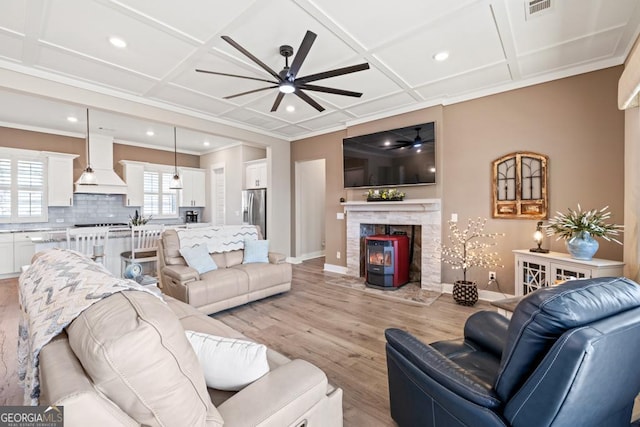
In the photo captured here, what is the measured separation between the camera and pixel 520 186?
3.64m

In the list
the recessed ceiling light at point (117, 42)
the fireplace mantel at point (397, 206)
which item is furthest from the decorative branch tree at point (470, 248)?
the recessed ceiling light at point (117, 42)

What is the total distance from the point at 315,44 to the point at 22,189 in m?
6.42

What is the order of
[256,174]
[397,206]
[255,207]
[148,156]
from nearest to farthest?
[397,206], [255,207], [256,174], [148,156]

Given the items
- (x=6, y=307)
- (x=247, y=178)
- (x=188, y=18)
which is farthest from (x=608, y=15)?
(x=6, y=307)

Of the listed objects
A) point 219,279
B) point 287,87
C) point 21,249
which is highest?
point 287,87

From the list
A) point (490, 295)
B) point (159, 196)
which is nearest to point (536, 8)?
point (490, 295)

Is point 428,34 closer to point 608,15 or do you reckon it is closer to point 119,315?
point 608,15

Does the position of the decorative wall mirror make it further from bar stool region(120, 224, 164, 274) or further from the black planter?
bar stool region(120, 224, 164, 274)

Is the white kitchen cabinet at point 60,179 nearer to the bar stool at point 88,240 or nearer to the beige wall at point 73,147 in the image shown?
the beige wall at point 73,147

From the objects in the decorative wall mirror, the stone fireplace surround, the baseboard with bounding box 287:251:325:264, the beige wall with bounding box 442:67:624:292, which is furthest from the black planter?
the baseboard with bounding box 287:251:325:264

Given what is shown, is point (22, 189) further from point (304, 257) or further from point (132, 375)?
point (132, 375)

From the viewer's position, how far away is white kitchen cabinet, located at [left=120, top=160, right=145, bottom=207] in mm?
6551

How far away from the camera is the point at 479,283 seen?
3.99m

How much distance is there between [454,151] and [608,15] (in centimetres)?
203
